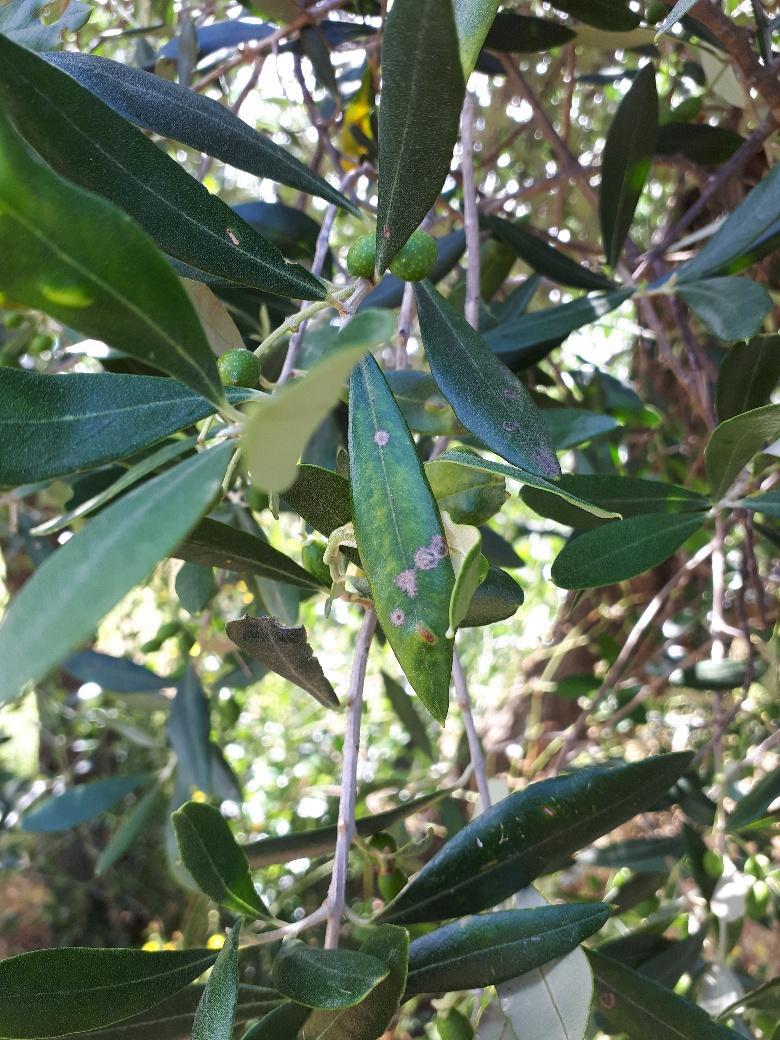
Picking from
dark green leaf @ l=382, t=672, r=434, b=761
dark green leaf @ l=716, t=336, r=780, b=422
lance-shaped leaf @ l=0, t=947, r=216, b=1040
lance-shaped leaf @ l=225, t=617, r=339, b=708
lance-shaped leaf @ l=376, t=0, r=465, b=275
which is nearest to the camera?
lance-shaped leaf @ l=376, t=0, r=465, b=275

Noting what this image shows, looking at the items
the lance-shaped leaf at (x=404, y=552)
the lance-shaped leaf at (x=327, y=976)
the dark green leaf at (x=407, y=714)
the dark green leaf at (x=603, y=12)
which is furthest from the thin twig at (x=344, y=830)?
the dark green leaf at (x=407, y=714)

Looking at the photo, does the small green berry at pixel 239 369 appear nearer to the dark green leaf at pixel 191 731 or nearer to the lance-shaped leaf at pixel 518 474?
the lance-shaped leaf at pixel 518 474

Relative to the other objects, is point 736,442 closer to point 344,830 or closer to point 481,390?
point 481,390

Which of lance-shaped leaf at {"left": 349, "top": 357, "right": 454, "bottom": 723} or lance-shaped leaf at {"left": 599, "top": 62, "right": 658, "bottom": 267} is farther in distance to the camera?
lance-shaped leaf at {"left": 599, "top": 62, "right": 658, "bottom": 267}

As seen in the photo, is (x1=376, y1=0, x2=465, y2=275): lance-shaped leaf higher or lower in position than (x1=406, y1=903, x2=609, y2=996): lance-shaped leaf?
higher

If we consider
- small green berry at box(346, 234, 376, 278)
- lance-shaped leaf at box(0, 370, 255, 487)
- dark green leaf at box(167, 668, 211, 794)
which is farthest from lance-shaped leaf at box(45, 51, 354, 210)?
dark green leaf at box(167, 668, 211, 794)

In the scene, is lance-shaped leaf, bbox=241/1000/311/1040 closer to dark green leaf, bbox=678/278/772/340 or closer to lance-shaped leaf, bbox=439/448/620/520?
lance-shaped leaf, bbox=439/448/620/520

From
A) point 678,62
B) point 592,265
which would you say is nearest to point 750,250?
point 592,265

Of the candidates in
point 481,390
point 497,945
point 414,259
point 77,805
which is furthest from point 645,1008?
point 77,805
